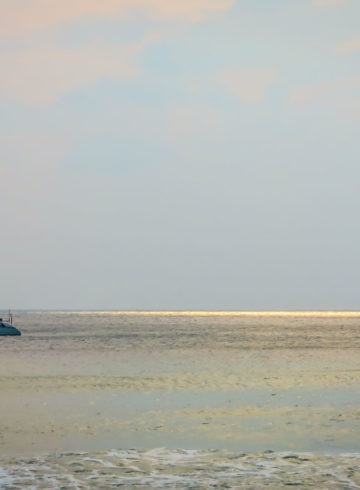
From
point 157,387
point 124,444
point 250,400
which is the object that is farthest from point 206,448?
point 157,387

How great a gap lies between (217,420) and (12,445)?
8419mm

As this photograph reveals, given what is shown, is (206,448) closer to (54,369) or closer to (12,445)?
(12,445)

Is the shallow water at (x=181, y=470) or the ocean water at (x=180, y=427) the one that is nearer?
the shallow water at (x=181, y=470)

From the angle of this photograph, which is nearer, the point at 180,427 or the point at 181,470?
the point at 181,470

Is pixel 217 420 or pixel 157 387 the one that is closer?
pixel 217 420

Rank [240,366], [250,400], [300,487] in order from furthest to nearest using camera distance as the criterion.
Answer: [240,366], [250,400], [300,487]

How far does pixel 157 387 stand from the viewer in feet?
128

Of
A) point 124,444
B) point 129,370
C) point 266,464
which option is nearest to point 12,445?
point 124,444

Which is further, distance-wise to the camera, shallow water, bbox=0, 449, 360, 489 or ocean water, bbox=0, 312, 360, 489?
ocean water, bbox=0, 312, 360, 489

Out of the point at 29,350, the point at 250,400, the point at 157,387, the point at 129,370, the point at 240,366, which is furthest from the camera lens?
the point at 29,350

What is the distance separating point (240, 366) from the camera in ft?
174

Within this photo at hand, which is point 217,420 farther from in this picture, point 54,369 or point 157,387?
point 54,369

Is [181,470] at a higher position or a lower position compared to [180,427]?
higher

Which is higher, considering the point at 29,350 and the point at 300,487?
the point at 300,487
